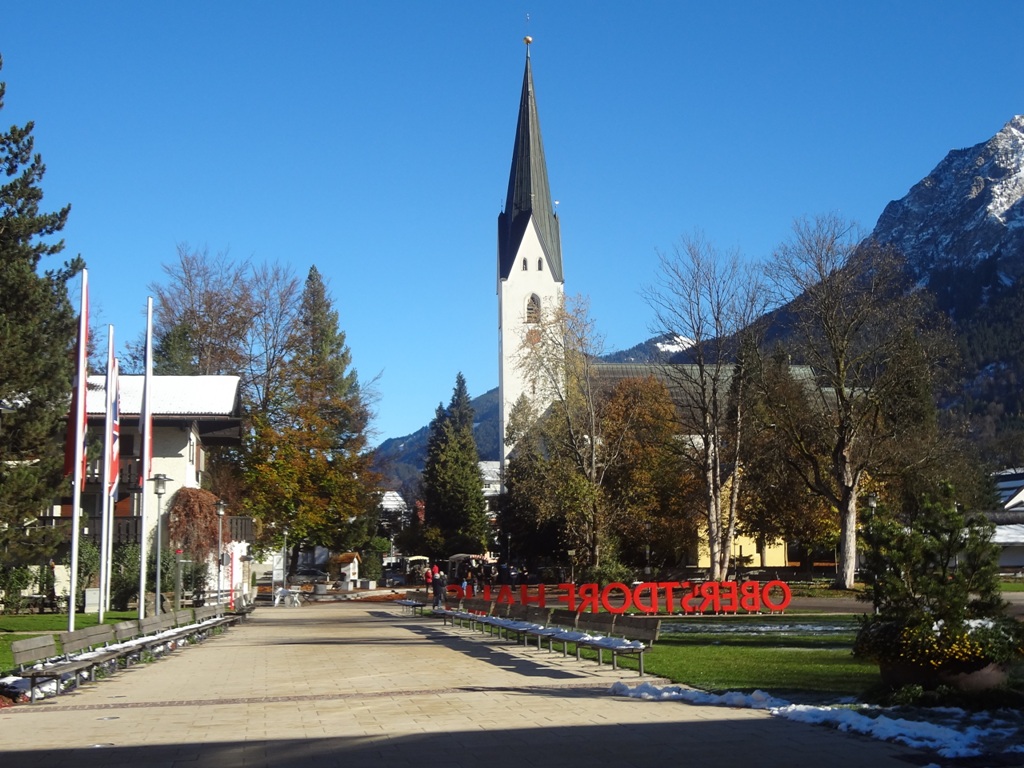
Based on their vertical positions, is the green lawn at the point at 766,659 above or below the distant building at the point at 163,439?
below

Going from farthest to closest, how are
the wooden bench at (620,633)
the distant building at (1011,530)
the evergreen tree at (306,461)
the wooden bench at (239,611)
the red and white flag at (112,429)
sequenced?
the distant building at (1011,530)
the evergreen tree at (306,461)
the wooden bench at (239,611)
the red and white flag at (112,429)
the wooden bench at (620,633)

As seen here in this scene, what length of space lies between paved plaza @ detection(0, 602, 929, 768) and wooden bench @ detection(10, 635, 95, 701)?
31 centimetres

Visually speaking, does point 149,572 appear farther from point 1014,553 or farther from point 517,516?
point 1014,553

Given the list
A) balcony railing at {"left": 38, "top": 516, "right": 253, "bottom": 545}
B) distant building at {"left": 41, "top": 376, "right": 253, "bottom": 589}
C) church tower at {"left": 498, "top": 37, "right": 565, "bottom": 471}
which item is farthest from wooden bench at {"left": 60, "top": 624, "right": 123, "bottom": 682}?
church tower at {"left": 498, "top": 37, "right": 565, "bottom": 471}

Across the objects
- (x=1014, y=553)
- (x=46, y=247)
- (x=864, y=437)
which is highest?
(x=46, y=247)

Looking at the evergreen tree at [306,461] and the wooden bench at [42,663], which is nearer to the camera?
the wooden bench at [42,663]

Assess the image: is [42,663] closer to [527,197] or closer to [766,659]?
[766,659]

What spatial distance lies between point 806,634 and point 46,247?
63.6ft

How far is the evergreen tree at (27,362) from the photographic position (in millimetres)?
25766

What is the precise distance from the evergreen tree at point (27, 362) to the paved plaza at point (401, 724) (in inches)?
333

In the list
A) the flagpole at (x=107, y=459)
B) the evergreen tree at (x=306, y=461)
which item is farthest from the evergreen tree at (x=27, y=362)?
the evergreen tree at (x=306, y=461)

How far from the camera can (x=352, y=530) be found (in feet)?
233

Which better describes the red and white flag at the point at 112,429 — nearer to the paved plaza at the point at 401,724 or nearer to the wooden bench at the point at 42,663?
the paved plaza at the point at 401,724

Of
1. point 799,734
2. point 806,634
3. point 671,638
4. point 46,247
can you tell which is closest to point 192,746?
point 799,734
